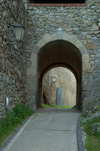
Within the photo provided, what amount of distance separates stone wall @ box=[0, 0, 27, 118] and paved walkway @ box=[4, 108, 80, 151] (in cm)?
80

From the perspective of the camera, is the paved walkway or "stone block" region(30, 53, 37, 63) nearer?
the paved walkway

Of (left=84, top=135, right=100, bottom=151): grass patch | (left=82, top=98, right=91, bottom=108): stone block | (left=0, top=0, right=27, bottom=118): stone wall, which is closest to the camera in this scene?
(left=84, top=135, right=100, bottom=151): grass patch

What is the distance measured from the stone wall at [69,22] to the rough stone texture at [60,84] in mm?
9661

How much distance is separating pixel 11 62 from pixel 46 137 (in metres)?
2.40

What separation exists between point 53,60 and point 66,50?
5.25 ft

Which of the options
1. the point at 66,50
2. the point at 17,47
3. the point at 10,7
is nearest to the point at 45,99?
the point at 66,50

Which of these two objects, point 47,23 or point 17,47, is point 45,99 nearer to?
point 47,23

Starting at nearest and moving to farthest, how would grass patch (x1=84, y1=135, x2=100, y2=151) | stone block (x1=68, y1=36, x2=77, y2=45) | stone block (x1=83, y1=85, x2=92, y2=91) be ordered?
grass patch (x1=84, y1=135, x2=100, y2=151) < stone block (x1=83, y1=85, x2=92, y2=91) < stone block (x1=68, y1=36, x2=77, y2=45)

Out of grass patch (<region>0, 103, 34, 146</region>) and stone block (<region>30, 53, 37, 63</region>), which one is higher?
stone block (<region>30, 53, 37, 63</region>)

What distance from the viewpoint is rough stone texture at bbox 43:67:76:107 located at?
18.5 m

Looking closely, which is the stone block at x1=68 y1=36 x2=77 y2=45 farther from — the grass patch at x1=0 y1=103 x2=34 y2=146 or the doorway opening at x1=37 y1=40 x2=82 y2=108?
the grass patch at x1=0 y1=103 x2=34 y2=146

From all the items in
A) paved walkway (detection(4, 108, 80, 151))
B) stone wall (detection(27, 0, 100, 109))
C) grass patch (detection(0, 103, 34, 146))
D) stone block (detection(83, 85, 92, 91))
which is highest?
stone wall (detection(27, 0, 100, 109))

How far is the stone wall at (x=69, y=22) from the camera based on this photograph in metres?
8.09

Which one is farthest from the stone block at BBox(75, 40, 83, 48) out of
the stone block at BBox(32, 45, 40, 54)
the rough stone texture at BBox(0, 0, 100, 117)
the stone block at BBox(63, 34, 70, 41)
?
the stone block at BBox(32, 45, 40, 54)
